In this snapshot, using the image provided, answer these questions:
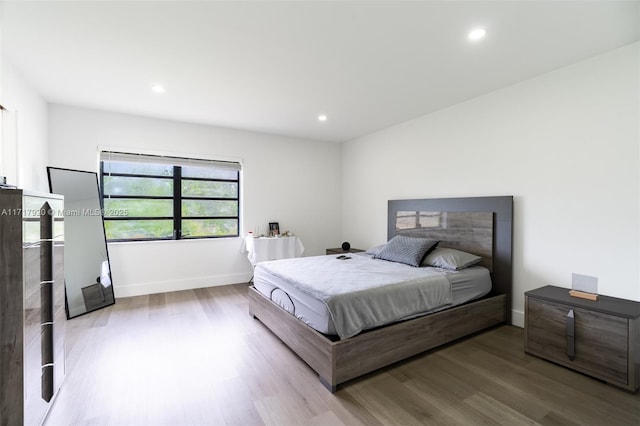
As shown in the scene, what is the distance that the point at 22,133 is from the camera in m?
2.83

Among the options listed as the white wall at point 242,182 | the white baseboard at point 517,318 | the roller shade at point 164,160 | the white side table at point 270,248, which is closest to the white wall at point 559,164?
the white baseboard at point 517,318

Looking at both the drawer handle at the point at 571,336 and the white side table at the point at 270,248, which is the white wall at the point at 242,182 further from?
the drawer handle at the point at 571,336

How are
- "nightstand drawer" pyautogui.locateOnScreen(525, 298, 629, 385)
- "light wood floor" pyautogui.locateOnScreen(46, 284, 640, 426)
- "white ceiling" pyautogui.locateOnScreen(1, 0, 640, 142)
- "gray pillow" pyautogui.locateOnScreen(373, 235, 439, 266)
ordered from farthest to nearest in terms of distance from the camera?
"gray pillow" pyautogui.locateOnScreen(373, 235, 439, 266)
"nightstand drawer" pyautogui.locateOnScreen(525, 298, 629, 385)
"white ceiling" pyautogui.locateOnScreen(1, 0, 640, 142)
"light wood floor" pyautogui.locateOnScreen(46, 284, 640, 426)

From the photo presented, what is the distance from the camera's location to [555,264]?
9.14ft

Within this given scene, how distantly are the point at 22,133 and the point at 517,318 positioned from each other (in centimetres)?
540

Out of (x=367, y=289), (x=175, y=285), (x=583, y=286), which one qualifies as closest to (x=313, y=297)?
(x=367, y=289)

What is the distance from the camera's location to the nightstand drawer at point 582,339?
2.02m

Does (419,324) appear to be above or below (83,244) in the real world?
below

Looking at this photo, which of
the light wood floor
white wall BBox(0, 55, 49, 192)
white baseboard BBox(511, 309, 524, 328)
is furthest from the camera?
white baseboard BBox(511, 309, 524, 328)

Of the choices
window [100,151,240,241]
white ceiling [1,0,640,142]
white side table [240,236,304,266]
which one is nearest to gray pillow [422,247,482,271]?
white ceiling [1,0,640,142]

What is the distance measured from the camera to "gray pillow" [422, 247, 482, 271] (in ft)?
10.1

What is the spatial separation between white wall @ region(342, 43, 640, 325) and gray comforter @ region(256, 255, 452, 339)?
1.12m

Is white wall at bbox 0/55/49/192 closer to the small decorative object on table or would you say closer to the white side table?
the white side table

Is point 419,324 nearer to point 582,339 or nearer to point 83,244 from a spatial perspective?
point 582,339
